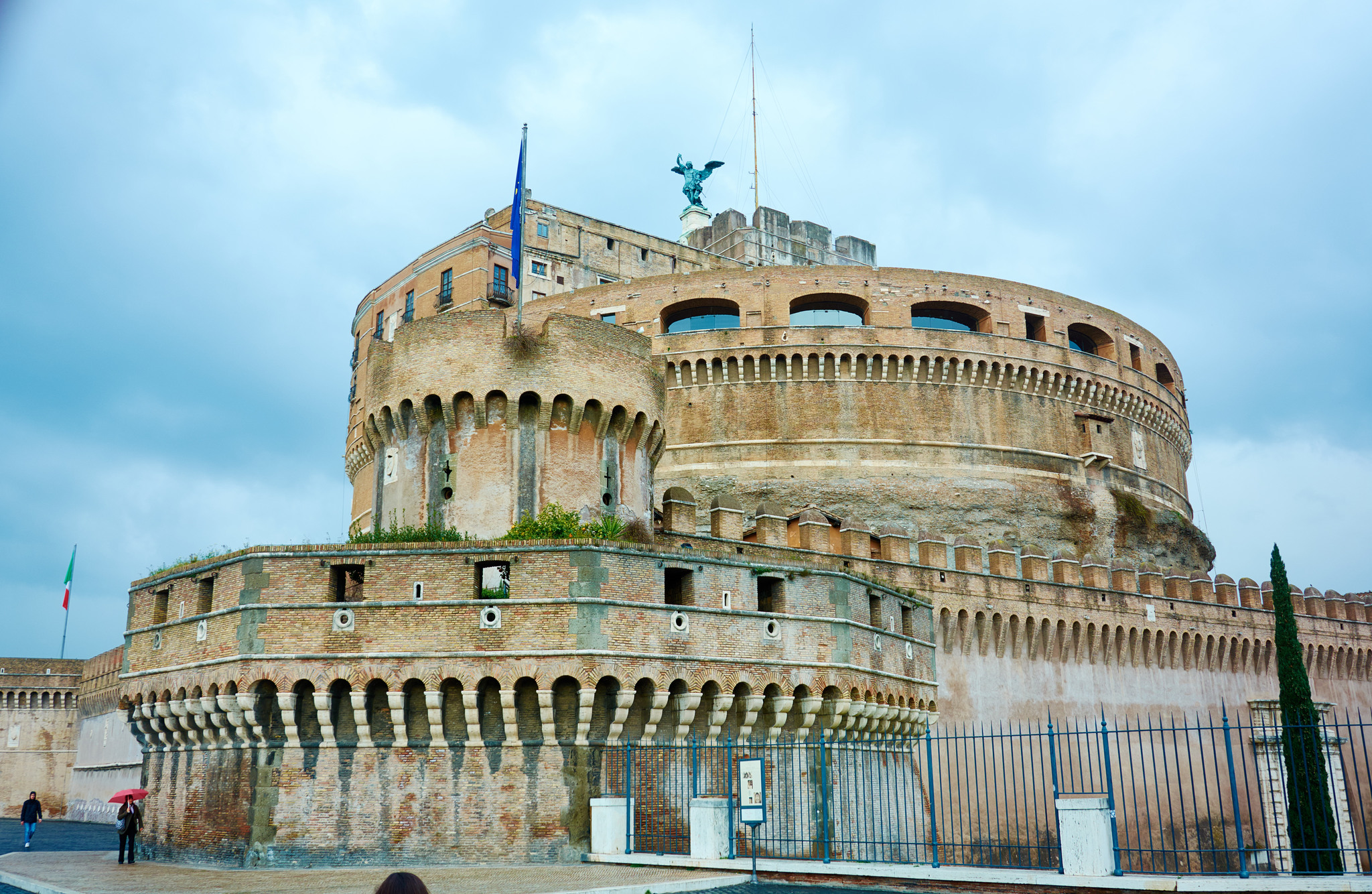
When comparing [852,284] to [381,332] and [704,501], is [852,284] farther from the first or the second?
[381,332]

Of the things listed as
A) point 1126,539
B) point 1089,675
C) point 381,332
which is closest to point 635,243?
point 381,332

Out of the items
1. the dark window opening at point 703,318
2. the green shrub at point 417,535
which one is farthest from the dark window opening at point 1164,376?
the green shrub at point 417,535

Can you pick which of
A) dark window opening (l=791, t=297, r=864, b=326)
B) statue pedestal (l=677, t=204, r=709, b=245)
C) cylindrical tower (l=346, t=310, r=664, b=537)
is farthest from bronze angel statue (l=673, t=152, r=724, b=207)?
cylindrical tower (l=346, t=310, r=664, b=537)

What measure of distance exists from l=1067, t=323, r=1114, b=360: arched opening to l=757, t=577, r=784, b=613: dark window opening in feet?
88.8

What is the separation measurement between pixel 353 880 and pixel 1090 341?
125ft

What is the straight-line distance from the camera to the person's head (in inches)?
198

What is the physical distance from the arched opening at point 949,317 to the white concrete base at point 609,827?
27229 mm

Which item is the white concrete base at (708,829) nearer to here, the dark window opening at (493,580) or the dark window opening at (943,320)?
the dark window opening at (493,580)

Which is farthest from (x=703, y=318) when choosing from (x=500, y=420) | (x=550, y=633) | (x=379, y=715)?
(x=379, y=715)

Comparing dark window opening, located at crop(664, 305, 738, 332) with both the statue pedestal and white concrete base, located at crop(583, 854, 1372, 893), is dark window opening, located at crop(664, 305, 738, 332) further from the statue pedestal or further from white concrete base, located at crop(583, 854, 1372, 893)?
white concrete base, located at crop(583, 854, 1372, 893)

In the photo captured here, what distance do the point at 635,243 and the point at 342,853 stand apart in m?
37.5

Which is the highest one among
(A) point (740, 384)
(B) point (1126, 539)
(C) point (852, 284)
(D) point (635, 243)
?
(D) point (635, 243)

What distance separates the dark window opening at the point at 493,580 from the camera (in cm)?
1892

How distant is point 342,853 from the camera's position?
1795 centimetres
